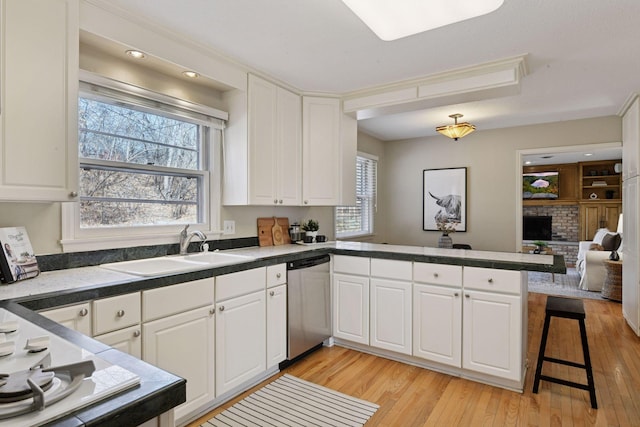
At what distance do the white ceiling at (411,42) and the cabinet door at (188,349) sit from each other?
178cm

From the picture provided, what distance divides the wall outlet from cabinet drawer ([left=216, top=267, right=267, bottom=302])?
68 cm

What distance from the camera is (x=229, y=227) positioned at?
316 cm

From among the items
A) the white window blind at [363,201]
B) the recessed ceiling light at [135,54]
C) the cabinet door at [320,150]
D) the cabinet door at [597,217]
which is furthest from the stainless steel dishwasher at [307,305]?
the cabinet door at [597,217]

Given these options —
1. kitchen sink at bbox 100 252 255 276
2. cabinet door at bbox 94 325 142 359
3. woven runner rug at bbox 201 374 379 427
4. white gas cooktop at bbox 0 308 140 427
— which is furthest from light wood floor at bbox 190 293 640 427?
A: white gas cooktop at bbox 0 308 140 427

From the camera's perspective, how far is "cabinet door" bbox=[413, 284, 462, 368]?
2.68 meters

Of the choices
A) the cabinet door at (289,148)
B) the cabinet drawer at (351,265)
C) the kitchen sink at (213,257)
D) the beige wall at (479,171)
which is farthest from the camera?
the beige wall at (479,171)

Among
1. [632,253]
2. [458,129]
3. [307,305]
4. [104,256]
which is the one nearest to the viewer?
[104,256]

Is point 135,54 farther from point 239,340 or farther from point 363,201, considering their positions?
point 363,201

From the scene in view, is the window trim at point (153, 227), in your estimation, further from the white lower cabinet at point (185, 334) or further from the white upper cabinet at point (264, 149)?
the white lower cabinet at point (185, 334)

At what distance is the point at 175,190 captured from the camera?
2.84 m

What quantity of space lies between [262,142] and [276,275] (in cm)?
116

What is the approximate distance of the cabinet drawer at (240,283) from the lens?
2.28m

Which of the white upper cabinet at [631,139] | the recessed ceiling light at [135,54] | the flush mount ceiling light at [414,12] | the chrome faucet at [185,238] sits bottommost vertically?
the chrome faucet at [185,238]

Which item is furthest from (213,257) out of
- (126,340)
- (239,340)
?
(126,340)
